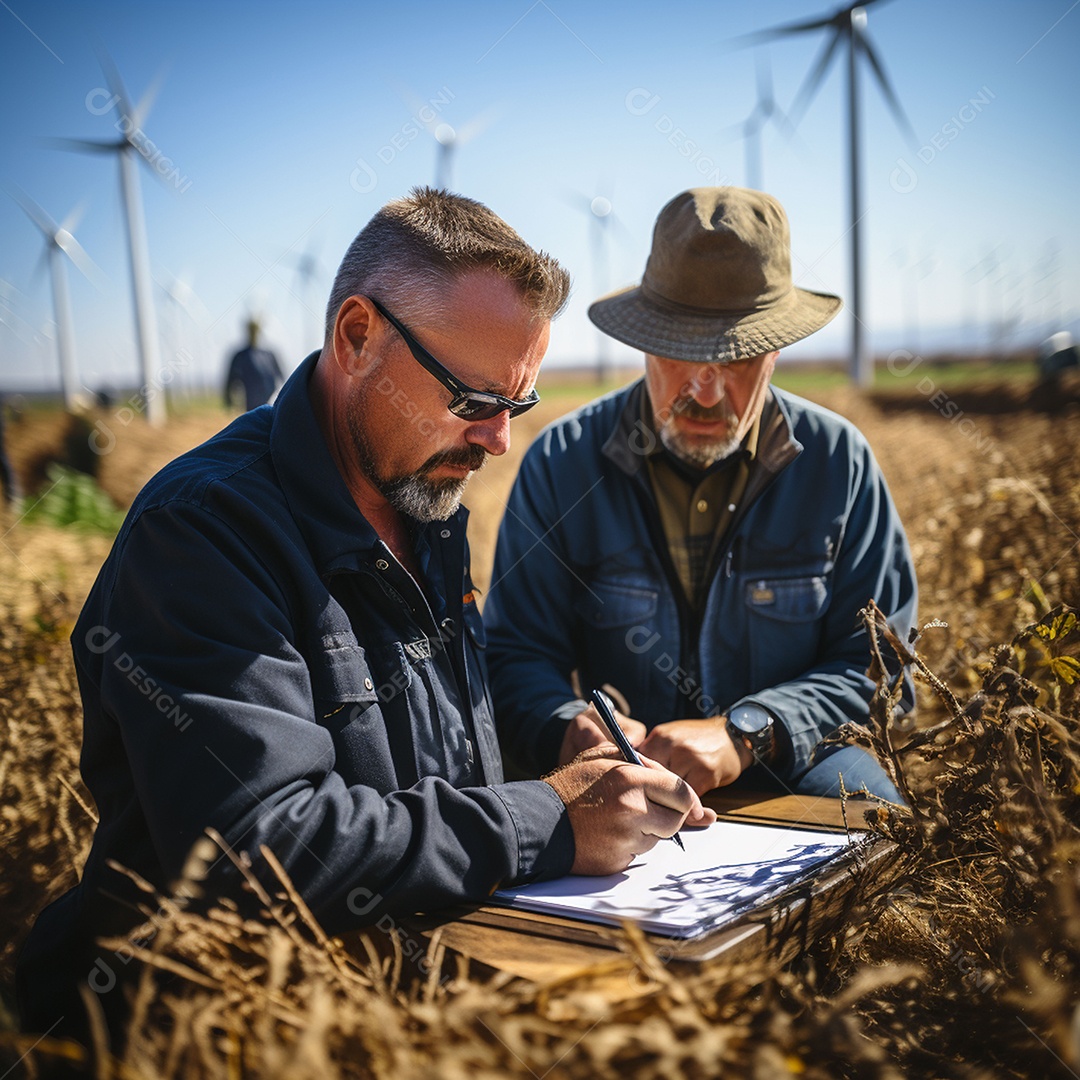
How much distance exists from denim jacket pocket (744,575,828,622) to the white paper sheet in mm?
965

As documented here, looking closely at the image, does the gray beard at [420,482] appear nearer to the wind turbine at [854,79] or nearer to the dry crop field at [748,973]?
the dry crop field at [748,973]

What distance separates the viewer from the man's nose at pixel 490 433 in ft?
7.07

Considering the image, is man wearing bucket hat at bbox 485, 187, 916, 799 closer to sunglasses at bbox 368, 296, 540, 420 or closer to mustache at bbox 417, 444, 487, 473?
mustache at bbox 417, 444, 487, 473

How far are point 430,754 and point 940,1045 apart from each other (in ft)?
3.49

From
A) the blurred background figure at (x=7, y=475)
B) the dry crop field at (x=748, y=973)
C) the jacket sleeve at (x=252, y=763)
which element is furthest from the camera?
the blurred background figure at (x=7, y=475)

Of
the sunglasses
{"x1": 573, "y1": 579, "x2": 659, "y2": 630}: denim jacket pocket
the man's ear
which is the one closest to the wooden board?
the sunglasses

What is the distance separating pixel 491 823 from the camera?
1663mm

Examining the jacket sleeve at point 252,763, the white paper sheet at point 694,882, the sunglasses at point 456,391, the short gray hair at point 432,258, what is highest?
the short gray hair at point 432,258

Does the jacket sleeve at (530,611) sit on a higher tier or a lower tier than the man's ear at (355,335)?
lower

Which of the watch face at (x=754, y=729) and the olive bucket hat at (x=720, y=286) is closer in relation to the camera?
the watch face at (x=754, y=729)

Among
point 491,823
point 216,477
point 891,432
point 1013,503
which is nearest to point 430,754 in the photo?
point 491,823

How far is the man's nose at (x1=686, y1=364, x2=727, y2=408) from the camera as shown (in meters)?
2.92

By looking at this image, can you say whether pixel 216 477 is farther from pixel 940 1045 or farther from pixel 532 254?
pixel 940 1045

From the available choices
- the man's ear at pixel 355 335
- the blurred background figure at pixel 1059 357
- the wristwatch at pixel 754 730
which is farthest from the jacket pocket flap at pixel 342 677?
the blurred background figure at pixel 1059 357
